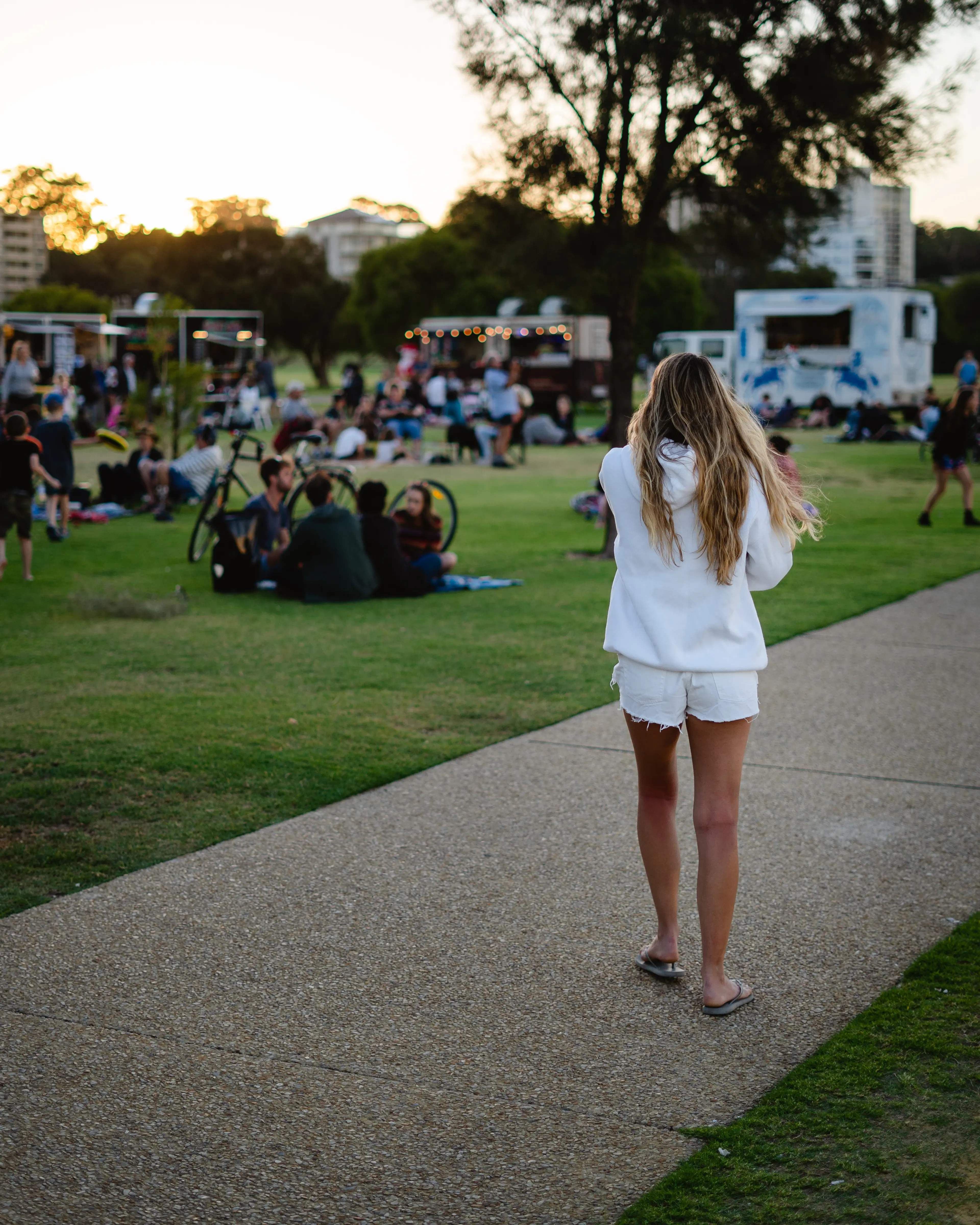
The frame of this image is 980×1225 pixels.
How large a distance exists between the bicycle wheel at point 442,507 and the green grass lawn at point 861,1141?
8.32 m

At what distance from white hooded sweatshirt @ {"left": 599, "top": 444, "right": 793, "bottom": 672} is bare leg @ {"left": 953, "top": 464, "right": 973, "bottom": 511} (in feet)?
37.8

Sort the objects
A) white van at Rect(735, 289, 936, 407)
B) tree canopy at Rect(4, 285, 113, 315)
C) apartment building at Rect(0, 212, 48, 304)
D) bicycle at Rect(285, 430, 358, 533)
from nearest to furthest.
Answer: bicycle at Rect(285, 430, 358, 533), white van at Rect(735, 289, 936, 407), tree canopy at Rect(4, 285, 113, 315), apartment building at Rect(0, 212, 48, 304)

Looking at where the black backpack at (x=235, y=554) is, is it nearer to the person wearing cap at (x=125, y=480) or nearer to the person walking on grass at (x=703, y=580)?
the person wearing cap at (x=125, y=480)

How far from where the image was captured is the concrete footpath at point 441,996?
2746mm

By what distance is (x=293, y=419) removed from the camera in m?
20.7

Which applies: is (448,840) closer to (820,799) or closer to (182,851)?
(182,851)

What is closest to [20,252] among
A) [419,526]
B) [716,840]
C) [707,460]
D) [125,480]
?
[125,480]

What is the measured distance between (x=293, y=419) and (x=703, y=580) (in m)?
18.0

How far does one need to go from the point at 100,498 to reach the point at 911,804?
13.1 meters

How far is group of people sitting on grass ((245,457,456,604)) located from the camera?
1009cm

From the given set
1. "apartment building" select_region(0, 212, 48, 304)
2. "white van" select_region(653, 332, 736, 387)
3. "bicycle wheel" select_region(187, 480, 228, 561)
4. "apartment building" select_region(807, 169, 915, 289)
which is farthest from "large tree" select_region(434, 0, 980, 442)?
"apartment building" select_region(0, 212, 48, 304)

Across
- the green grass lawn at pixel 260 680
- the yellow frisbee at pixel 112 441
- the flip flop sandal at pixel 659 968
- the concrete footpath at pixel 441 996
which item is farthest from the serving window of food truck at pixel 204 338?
the flip flop sandal at pixel 659 968

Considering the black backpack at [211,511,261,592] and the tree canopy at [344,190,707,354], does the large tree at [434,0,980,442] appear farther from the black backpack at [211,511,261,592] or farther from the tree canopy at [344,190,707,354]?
the tree canopy at [344,190,707,354]

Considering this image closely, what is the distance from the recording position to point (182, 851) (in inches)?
188
